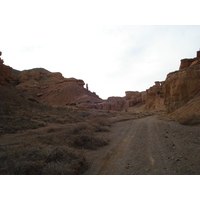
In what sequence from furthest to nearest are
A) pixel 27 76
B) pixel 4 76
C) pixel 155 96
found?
pixel 27 76 < pixel 155 96 < pixel 4 76

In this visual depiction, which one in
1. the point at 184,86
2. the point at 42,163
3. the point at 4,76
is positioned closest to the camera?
the point at 42,163

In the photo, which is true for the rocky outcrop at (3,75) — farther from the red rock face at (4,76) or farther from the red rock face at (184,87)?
the red rock face at (184,87)

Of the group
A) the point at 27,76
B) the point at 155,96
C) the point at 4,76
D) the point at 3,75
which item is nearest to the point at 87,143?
the point at 3,75

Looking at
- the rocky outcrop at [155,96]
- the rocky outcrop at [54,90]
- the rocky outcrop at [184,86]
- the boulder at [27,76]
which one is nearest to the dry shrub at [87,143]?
the rocky outcrop at [184,86]

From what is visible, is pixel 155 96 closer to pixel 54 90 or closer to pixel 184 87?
pixel 184 87

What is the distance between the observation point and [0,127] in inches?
391

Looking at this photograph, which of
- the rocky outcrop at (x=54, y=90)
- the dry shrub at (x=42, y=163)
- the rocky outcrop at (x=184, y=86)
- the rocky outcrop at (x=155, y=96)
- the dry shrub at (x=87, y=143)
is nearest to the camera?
the dry shrub at (x=42, y=163)

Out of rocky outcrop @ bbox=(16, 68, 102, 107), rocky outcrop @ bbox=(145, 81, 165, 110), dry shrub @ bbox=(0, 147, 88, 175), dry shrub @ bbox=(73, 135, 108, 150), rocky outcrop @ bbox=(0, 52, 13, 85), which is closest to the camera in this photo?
dry shrub @ bbox=(0, 147, 88, 175)

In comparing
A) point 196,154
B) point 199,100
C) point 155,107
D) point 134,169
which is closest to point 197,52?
point 199,100

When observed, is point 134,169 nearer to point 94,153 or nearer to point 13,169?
point 94,153

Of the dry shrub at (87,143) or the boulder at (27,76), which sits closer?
the dry shrub at (87,143)

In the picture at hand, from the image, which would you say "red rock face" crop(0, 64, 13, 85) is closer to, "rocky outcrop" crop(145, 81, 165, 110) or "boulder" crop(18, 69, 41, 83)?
"rocky outcrop" crop(145, 81, 165, 110)

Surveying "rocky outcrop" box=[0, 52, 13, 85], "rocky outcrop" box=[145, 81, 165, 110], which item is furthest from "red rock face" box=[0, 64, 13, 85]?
"rocky outcrop" box=[145, 81, 165, 110]

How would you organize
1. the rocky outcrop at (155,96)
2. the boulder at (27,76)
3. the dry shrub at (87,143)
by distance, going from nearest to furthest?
the dry shrub at (87,143) < the rocky outcrop at (155,96) < the boulder at (27,76)
